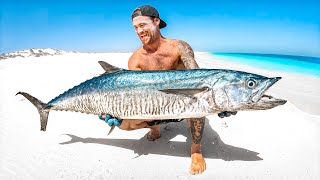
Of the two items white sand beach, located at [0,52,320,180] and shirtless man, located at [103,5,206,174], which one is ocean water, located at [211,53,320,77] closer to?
white sand beach, located at [0,52,320,180]

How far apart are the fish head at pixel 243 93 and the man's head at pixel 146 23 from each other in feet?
4.78

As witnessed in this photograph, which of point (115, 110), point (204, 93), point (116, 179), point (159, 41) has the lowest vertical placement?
point (116, 179)

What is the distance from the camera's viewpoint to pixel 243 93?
306 centimetres

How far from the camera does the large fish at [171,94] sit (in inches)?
121

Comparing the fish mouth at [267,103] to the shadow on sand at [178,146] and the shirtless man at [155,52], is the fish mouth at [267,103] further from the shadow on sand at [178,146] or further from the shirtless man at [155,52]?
the shadow on sand at [178,146]

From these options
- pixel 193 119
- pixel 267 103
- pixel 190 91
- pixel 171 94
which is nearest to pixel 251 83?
pixel 267 103

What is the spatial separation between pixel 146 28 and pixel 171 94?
4.31 ft

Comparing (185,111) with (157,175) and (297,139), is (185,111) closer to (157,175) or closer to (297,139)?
(157,175)

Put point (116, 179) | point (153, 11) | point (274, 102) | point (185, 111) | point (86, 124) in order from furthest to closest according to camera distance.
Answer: point (86, 124)
point (153, 11)
point (116, 179)
point (185, 111)
point (274, 102)

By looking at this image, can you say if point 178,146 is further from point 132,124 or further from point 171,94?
point 171,94

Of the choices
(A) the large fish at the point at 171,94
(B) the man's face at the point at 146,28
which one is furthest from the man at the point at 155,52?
(A) the large fish at the point at 171,94

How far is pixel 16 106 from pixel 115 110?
3.66 meters

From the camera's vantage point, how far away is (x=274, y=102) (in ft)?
9.70

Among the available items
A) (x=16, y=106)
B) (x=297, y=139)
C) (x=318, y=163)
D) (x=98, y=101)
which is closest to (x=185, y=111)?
(x=98, y=101)
